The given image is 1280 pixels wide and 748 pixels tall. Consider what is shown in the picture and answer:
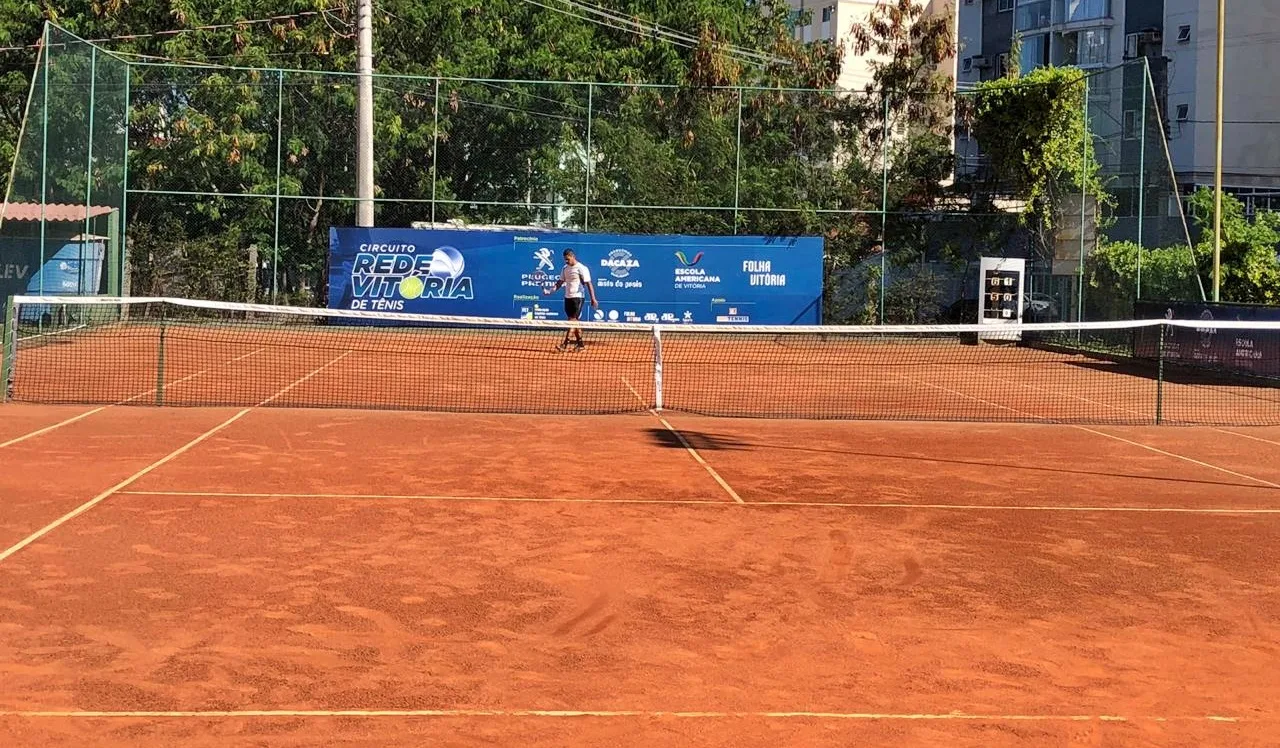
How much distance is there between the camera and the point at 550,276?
93.9ft

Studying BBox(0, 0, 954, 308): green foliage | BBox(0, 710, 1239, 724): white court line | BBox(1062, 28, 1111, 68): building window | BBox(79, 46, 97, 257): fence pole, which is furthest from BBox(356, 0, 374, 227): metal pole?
BBox(1062, 28, 1111, 68): building window

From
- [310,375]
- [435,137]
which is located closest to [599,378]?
[310,375]

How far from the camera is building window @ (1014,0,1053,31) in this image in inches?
2105

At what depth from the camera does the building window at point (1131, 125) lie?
87.6 feet

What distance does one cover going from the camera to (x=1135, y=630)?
6.53 metres

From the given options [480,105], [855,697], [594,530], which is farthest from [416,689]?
[480,105]

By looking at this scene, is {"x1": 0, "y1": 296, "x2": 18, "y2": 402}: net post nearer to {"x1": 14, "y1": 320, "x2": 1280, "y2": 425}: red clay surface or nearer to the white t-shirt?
{"x1": 14, "y1": 320, "x2": 1280, "y2": 425}: red clay surface

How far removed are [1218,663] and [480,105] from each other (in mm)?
24917

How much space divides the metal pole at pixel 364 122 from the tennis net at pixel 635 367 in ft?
8.04

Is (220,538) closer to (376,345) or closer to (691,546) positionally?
(691,546)

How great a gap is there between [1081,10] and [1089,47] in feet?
4.73

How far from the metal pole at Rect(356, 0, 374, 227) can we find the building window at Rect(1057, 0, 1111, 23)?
107 feet

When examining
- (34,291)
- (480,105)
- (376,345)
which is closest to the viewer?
(34,291)

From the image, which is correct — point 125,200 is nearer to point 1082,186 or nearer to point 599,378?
point 599,378
